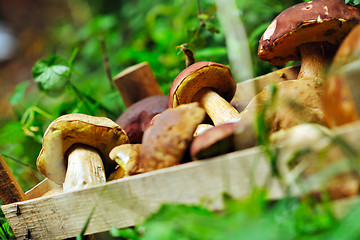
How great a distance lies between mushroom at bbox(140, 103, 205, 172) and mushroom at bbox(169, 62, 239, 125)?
0.29 m

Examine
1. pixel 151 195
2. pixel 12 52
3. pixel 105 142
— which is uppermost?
pixel 12 52

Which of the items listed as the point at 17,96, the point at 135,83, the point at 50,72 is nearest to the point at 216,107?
the point at 135,83

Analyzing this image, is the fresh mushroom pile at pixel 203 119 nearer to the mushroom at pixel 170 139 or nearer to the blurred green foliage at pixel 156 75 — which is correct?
the mushroom at pixel 170 139

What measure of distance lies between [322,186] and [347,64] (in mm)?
267

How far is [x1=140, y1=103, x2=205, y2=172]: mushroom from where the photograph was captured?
2.73ft

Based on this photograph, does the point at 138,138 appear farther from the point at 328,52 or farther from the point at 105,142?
the point at 328,52

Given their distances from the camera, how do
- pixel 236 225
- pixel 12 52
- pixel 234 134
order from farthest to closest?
pixel 12 52 → pixel 234 134 → pixel 236 225

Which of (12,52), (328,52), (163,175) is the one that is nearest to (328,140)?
(163,175)

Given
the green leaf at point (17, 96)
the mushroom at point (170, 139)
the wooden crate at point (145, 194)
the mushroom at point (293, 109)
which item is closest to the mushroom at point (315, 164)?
the wooden crate at point (145, 194)

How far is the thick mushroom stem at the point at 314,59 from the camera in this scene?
1188mm

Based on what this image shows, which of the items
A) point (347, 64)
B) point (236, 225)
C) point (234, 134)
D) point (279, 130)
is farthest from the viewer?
point (279, 130)

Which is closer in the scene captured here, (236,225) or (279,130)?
(236,225)

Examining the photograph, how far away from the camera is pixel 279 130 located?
88cm

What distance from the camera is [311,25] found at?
1052 mm
